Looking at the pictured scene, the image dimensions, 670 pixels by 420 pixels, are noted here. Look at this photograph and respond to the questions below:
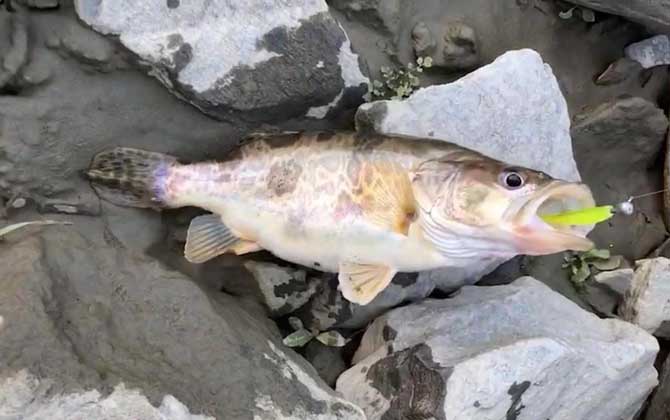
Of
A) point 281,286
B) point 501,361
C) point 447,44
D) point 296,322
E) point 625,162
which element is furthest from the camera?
point 625,162

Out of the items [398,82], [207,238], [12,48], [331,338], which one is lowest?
[331,338]

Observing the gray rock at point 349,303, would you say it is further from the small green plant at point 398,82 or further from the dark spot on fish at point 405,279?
Answer: the small green plant at point 398,82

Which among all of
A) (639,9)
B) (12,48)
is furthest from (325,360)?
(639,9)


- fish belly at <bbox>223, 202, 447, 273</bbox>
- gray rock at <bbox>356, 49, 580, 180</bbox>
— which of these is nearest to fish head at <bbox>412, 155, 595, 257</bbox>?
fish belly at <bbox>223, 202, 447, 273</bbox>

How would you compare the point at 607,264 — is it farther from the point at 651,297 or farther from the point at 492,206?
the point at 492,206

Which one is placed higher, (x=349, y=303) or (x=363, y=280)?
(x=363, y=280)

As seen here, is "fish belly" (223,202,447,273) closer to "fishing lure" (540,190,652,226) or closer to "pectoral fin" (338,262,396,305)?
"pectoral fin" (338,262,396,305)
